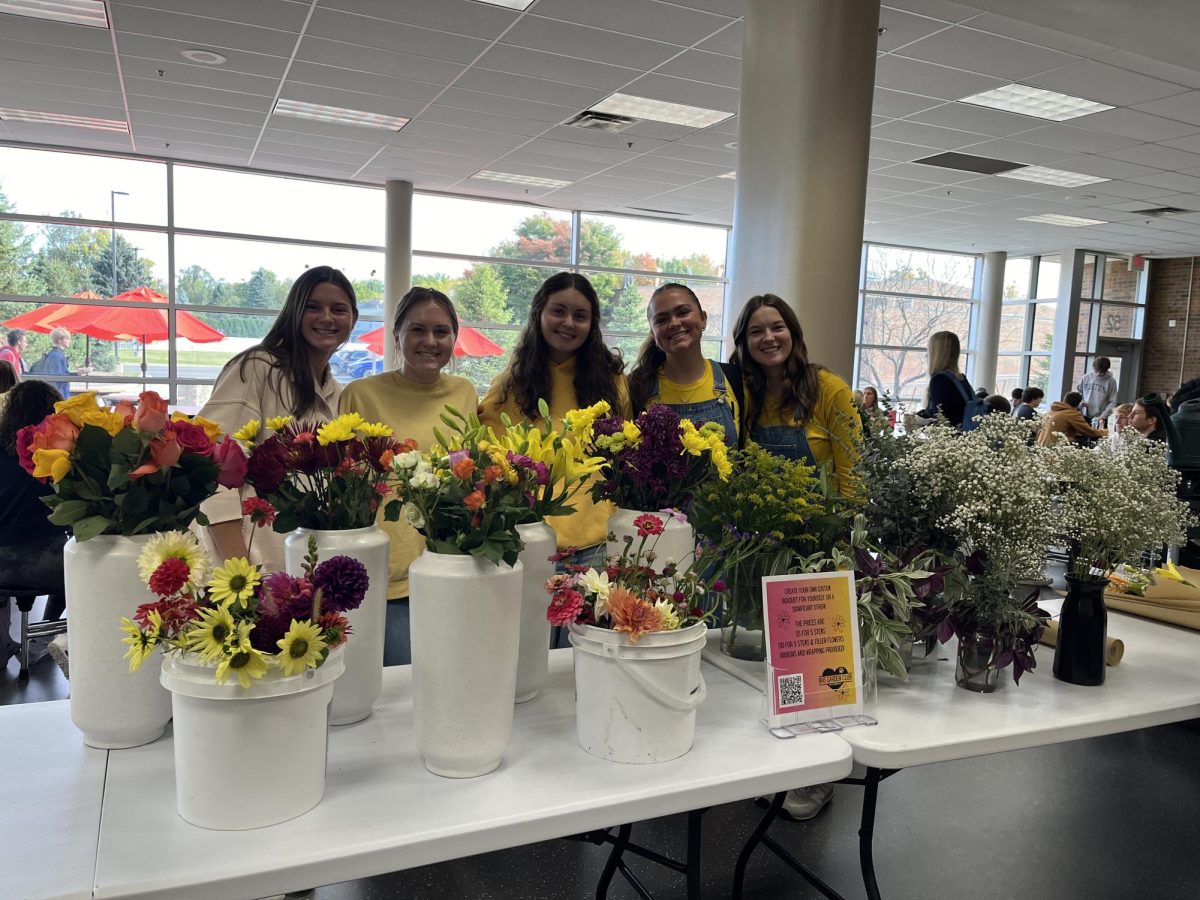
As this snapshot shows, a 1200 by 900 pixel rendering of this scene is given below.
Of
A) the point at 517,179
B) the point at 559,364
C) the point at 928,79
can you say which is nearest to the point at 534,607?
the point at 559,364

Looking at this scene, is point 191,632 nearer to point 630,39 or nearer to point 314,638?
point 314,638

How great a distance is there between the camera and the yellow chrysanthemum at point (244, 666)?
92 cm

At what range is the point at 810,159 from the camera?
11.6 ft

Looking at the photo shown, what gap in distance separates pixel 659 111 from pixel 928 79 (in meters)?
1.96

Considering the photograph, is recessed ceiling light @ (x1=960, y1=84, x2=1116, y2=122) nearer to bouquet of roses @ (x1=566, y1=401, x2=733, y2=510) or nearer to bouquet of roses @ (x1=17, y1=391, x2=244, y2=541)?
bouquet of roses @ (x1=566, y1=401, x2=733, y2=510)

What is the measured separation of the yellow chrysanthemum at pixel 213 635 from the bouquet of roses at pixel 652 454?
61 centimetres

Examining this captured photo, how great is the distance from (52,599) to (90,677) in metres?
3.26

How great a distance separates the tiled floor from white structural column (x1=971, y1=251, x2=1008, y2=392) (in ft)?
34.6

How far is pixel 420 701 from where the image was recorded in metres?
1.09

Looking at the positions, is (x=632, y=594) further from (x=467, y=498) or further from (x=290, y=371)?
(x=290, y=371)

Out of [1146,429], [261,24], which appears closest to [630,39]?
[261,24]

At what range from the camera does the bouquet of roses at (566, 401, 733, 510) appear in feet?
4.51

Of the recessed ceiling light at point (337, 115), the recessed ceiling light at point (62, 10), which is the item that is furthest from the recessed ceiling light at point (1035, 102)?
the recessed ceiling light at point (62, 10)

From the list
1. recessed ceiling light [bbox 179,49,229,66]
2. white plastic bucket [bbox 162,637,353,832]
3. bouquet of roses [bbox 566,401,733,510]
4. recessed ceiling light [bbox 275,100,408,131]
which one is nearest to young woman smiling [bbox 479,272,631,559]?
bouquet of roses [bbox 566,401,733,510]
